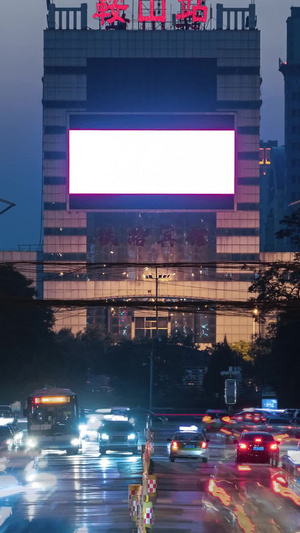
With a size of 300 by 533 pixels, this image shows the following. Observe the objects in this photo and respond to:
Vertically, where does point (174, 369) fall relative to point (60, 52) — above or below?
below

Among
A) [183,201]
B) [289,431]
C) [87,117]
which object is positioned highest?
[87,117]

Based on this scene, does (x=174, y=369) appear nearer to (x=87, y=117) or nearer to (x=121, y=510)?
(x=87, y=117)

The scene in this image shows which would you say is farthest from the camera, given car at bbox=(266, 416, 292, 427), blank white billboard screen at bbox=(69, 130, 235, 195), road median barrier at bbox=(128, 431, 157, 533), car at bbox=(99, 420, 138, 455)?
blank white billboard screen at bbox=(69, 130, 235, 195)

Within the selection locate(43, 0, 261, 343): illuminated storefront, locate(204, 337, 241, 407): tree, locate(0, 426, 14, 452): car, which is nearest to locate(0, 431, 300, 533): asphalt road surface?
locate(0, 426, 14, 452): car

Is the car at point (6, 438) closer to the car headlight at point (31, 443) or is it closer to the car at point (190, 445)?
the car headlight at point (31, 443)

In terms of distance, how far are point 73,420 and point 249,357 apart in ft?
338

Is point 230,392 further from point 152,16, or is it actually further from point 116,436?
point 152,16

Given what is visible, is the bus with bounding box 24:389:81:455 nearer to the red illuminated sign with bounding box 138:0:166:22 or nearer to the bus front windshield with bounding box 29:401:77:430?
the bus front windshield with bounding box 29:401:77:430

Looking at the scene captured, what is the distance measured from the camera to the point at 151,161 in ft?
538

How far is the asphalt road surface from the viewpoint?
25406mm

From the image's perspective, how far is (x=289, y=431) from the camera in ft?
215

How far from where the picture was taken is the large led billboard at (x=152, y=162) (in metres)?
160

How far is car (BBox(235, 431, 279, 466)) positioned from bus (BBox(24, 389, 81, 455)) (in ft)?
36.9

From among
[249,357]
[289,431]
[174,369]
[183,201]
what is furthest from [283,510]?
[183,201]
